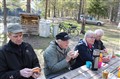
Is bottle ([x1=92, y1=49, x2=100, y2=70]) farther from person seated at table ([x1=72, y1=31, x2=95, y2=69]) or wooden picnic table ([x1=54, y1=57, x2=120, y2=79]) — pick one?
person seated at table ([x1=72, y1=31, x2=95, y2=69])

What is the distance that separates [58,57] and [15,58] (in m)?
0.89

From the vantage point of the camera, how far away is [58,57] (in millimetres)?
3469

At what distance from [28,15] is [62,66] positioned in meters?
9.31

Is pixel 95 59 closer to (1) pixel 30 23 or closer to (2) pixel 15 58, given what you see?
(2) pixel 15 58

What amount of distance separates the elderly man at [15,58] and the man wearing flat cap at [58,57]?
1.37 ft

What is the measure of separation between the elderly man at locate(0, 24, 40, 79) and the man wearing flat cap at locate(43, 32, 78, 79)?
0.42 meters

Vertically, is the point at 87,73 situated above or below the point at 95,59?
below

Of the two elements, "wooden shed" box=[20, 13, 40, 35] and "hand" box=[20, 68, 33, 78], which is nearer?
"hand" box=[20, 68, 33, 78]

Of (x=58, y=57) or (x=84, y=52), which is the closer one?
Result: (x=58, y=57)

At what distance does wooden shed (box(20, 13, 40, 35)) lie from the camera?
12211mm

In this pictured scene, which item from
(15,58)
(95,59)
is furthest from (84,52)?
(15,58)

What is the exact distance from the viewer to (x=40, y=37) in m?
12.3

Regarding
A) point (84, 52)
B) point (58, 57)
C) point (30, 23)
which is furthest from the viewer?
point (30, 23)

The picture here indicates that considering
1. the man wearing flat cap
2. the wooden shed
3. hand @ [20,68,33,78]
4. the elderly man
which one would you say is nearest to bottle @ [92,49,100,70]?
the man wearing flat cap
